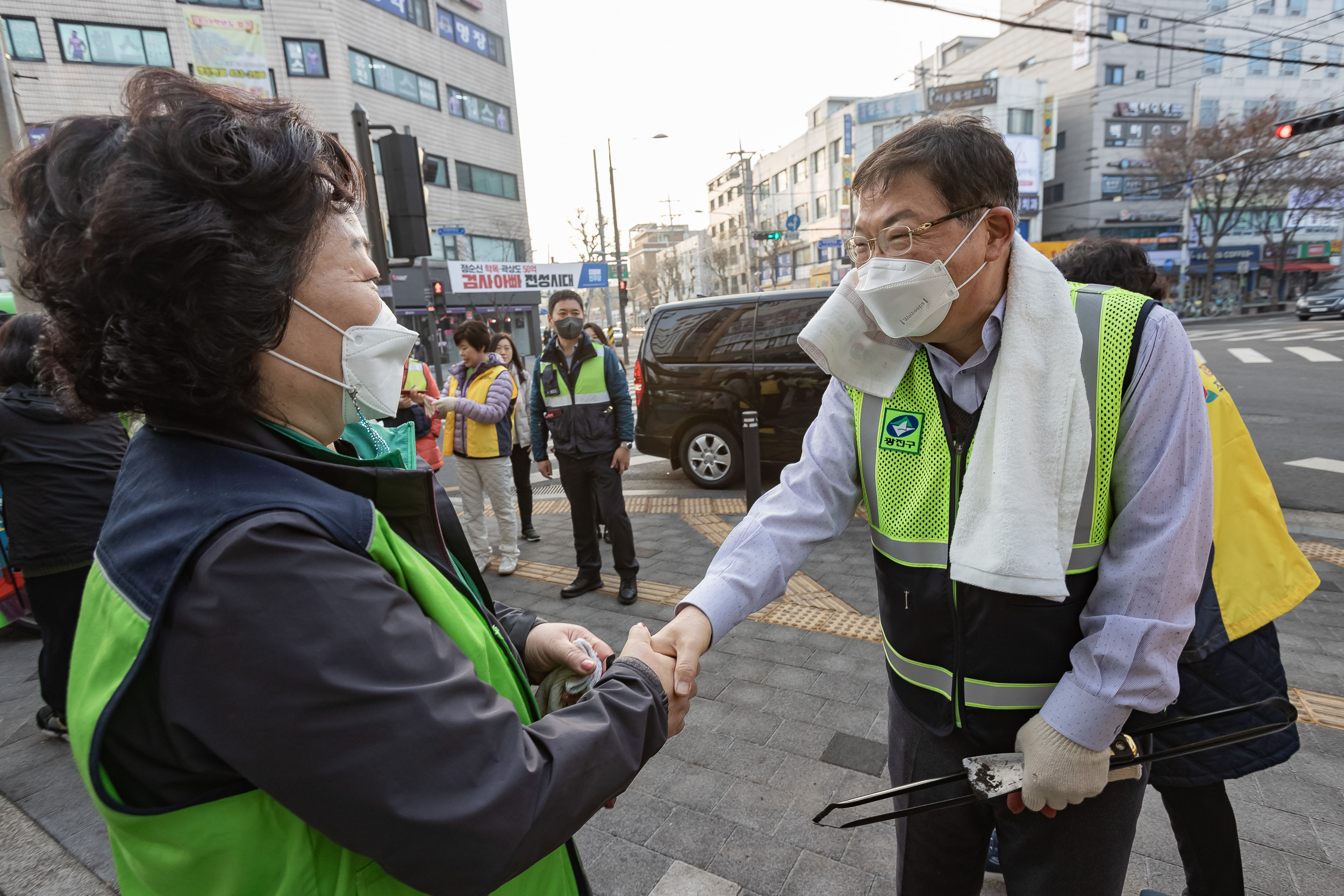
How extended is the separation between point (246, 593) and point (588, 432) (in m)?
4.18

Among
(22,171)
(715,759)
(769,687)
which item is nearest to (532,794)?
(22,171)

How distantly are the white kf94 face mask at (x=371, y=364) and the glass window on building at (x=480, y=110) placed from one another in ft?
104

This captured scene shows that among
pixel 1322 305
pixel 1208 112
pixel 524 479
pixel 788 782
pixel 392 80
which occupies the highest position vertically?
pixel 392 80

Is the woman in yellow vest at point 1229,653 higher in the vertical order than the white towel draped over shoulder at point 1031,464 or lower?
lower

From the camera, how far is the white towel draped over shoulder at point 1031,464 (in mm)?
1262

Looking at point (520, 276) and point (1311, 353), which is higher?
point (520, 276)

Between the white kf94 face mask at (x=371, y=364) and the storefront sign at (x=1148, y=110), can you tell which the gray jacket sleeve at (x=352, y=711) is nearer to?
the white kf94 face mask at (x=371, y=364)

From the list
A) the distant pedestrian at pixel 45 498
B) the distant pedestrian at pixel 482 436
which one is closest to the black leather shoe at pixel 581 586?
the distant pedestrian at pixel 482 436

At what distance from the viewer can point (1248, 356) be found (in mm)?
15656

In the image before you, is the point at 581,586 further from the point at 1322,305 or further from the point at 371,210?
the point at 1322,305

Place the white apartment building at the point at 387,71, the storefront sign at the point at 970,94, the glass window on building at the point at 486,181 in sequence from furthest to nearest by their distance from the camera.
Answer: the storefront sign at the point at 970,94
the glass window on building at the point at 486,181
the white apartment building at the point at 387,71

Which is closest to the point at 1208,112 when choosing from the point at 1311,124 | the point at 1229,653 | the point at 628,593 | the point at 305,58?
the point at 1311,124

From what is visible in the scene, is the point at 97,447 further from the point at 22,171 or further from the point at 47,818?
the point at 22,171

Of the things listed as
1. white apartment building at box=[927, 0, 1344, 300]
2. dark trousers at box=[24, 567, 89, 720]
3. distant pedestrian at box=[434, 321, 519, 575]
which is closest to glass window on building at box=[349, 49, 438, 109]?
distant pedestrian at box=[434, 321, 519, 575]
